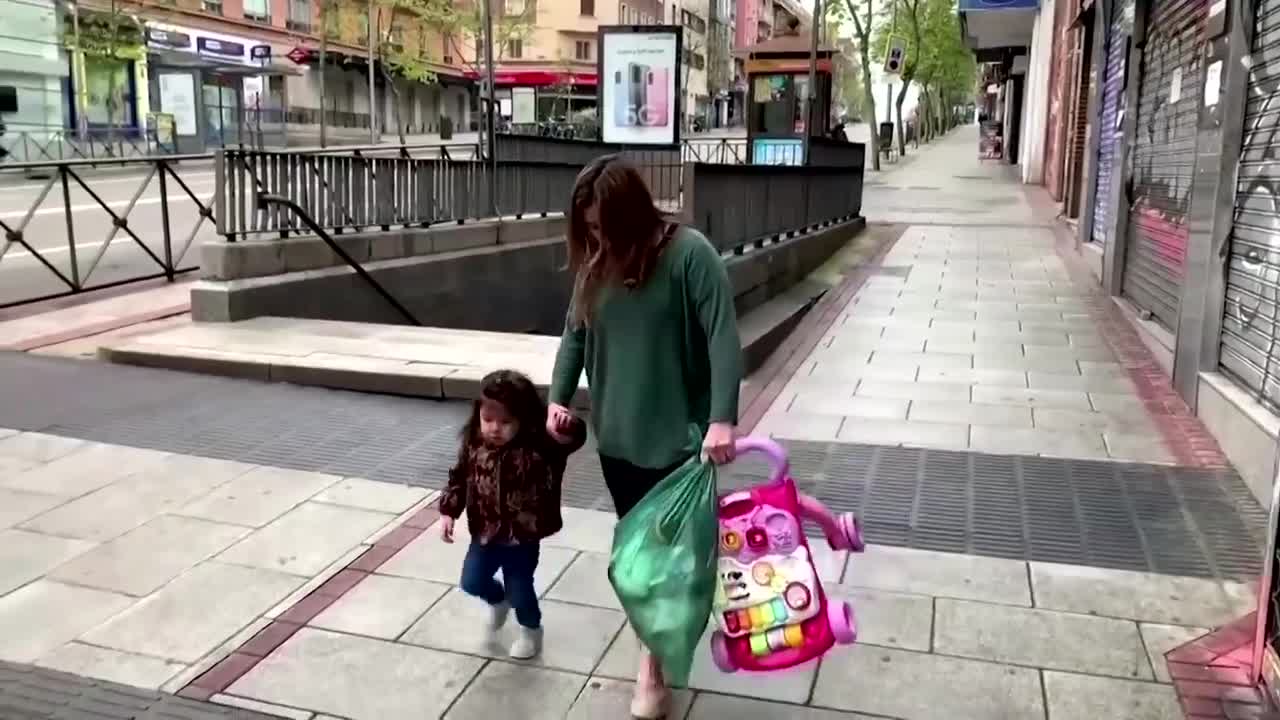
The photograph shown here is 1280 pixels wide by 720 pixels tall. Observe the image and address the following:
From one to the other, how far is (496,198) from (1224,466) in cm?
924

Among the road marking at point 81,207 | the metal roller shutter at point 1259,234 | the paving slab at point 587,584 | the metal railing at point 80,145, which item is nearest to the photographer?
the paving slab at point 587,584

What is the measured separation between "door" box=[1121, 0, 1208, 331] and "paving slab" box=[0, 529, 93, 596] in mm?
6660

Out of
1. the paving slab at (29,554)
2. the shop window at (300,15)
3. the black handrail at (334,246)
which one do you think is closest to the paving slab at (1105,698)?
the paving slab at (29,554)

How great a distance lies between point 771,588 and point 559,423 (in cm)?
79

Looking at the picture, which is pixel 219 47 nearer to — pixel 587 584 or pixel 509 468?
pixel 587 584

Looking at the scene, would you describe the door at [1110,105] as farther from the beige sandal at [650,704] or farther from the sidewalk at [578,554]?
the beige sandal at [650,704]

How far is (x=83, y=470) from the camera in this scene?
538 centimetres

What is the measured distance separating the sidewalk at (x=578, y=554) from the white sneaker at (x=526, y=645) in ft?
0.11

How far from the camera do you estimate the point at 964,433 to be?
20.6 ft

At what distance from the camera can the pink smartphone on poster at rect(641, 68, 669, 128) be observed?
58.3 ft

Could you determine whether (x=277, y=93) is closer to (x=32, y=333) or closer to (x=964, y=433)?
(x=32, y=333)

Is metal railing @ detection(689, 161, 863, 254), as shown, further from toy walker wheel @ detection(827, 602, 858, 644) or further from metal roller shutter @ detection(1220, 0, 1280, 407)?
toy walker wheel @ detection(827, 602, 858, 644)

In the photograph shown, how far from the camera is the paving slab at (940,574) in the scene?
4129 mm

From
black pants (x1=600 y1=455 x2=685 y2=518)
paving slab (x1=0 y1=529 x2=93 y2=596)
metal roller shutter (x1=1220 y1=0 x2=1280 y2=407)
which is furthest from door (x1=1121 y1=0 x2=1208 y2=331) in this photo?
paving slab (x1=0 y1=529 x2=93 y2=596)
